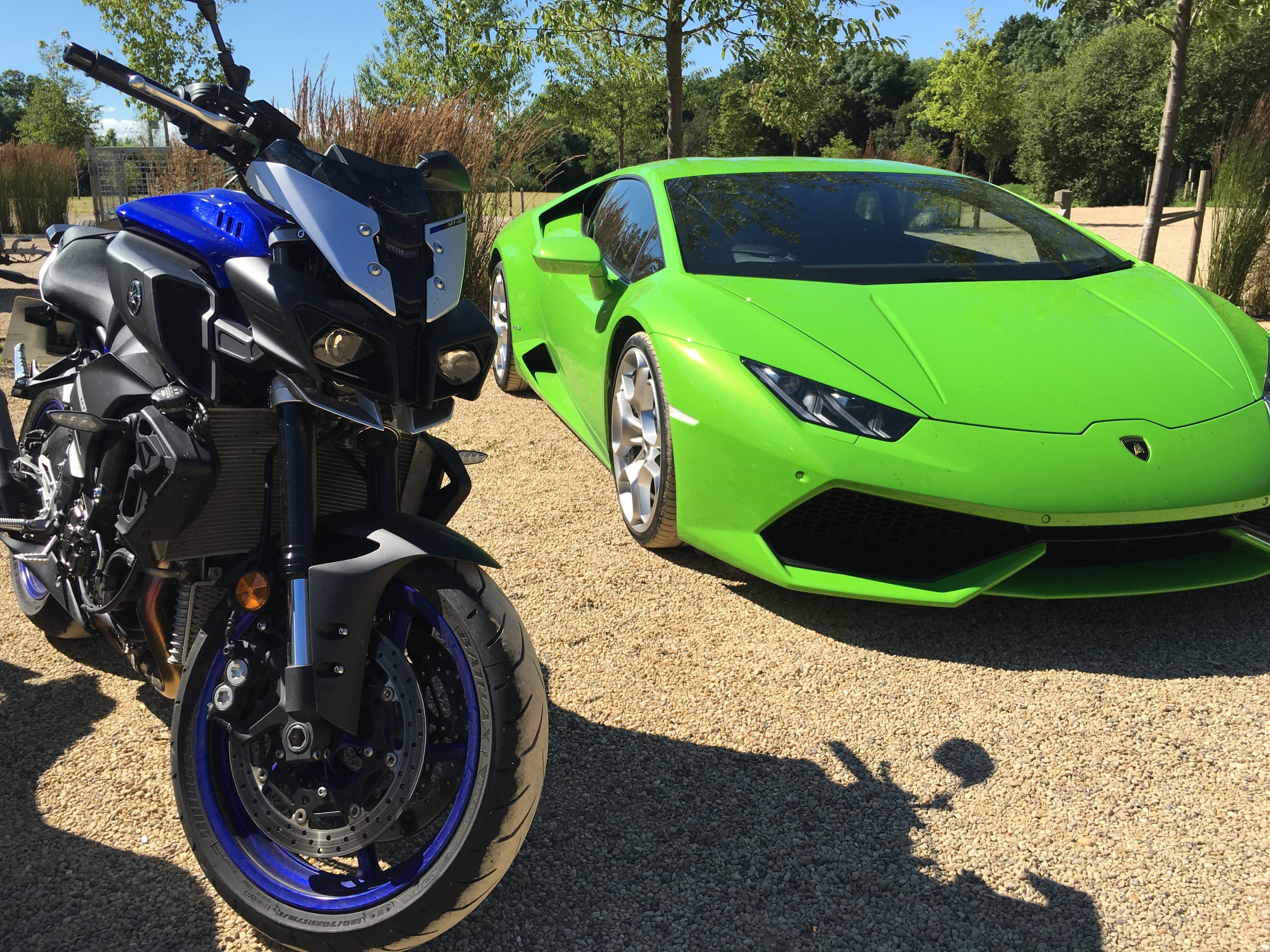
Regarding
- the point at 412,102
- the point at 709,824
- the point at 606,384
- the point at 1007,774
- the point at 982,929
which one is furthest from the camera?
the point at 412,102

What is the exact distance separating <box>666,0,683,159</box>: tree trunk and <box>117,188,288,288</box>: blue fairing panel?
25.4 feet

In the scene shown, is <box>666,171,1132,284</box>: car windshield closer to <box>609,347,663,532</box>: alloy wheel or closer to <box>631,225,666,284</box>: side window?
<box>631,225,666,284</box>: side window

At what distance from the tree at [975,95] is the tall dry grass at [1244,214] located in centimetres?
2928

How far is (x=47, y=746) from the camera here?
243 cm

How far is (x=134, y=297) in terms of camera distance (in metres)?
1.83

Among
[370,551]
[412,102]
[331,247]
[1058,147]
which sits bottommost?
[370,551]

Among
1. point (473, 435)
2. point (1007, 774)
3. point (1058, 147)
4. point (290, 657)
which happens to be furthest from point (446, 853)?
point (1058, 147)

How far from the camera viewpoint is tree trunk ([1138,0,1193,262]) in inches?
325

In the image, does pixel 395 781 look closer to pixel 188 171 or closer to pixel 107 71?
pixel 107 71

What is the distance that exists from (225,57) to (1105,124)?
37249 millimetres

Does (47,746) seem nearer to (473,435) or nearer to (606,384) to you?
(606,384)

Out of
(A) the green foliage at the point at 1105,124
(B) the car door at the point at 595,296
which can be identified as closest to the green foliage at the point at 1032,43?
(A) the green foliage at the point at 1105,124

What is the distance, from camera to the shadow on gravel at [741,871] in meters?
1.80

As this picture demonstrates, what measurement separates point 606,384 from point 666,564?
78 cm
